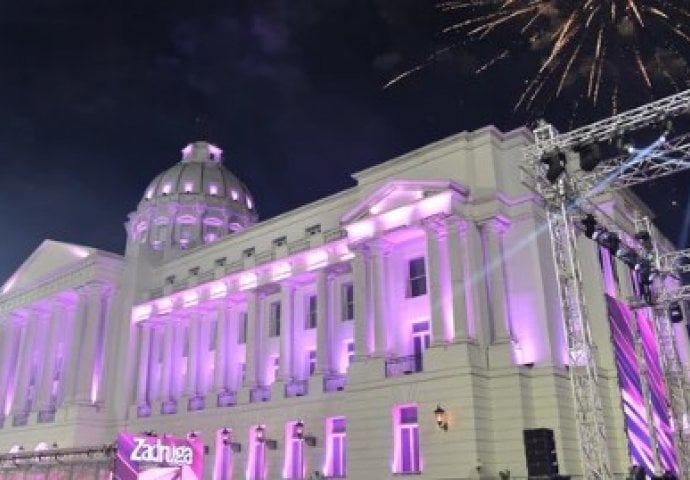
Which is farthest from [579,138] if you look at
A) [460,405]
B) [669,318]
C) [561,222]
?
[669,318]

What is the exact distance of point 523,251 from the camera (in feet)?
110

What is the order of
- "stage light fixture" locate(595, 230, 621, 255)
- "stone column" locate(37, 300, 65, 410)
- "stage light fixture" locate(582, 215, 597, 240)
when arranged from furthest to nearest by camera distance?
"stone column" locate(37, 300, 65, 410)
"stage light fixture" locate(595, 230, 621, 255)
"stage light fixture" locate(582, 215, 597, 240)

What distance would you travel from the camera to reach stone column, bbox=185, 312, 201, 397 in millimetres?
47094

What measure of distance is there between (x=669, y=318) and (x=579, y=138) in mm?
15512

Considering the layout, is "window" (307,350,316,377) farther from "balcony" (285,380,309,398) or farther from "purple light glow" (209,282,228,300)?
"purple light glow" (209,282,228,300)

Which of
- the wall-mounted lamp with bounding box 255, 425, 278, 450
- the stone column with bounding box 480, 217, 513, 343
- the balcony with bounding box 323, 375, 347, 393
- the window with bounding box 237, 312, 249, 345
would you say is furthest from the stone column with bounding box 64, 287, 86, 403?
the stone column with bounding box 480, 217, 513, 343

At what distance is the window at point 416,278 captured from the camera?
35844 mm

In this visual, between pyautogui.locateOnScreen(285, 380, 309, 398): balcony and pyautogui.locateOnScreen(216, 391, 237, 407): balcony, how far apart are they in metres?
4.75

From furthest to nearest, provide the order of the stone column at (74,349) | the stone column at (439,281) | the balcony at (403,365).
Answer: the stone column at (74,349)
the balcony at (403,365)
the stone column at (439,281)

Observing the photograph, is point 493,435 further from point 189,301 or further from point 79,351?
point 79,351

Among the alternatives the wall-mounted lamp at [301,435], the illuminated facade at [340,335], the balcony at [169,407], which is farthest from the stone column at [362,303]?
the balcony at [169,407]

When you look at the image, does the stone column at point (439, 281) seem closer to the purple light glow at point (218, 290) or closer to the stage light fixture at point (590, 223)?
the stage light fixture at point (590, 223)

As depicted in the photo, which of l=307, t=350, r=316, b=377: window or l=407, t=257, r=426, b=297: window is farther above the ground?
l=407, t=257, r=426, b=297: window

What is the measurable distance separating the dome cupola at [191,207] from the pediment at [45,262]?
32.7 feet
